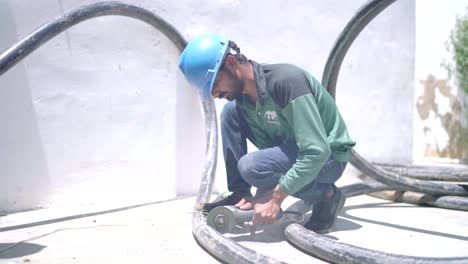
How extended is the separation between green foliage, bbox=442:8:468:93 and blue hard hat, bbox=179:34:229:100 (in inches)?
191

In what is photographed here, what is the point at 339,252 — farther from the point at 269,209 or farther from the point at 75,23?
the point at 75,23

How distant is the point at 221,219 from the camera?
235cm

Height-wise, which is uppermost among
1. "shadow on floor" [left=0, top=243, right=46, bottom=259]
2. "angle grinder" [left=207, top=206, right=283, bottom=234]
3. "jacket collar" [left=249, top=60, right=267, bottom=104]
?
"jacket collar" [left=249, top=60, right=267, bottom=104]

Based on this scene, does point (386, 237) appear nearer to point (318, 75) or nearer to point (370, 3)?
point (370, 3)

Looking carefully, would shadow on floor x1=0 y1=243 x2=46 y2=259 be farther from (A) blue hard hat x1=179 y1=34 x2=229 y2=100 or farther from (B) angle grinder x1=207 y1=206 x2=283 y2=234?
(A) blue hard hat x1=179 y1=34 x2=229 y2=100

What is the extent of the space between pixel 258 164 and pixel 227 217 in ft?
0.92

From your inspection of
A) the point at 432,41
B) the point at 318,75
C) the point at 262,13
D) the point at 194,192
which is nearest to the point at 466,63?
the point at 432,41

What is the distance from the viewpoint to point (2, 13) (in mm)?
3078

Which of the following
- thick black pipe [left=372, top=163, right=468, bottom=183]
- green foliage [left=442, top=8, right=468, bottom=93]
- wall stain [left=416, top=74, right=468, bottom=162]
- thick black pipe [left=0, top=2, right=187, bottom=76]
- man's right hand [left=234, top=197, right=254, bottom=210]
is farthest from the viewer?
wall stain [left=416, top=74, right=468, bottom=162]

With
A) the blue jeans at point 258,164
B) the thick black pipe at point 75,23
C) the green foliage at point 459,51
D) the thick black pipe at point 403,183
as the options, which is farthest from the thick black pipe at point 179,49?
the green foliage at point 459,51

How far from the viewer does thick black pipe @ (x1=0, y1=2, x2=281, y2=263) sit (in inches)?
78.6

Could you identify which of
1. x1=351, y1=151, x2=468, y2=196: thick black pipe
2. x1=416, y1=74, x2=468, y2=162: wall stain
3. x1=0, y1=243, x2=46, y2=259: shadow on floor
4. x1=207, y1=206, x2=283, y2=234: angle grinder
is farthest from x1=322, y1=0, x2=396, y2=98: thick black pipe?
x1=416, y1=74, x2=468, y2=162: wall stain

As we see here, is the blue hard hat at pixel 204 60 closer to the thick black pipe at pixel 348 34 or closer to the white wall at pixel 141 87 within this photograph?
the thick black pipe at pixel 348 34

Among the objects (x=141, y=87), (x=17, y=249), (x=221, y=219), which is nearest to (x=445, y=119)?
(x=141, y=87)
